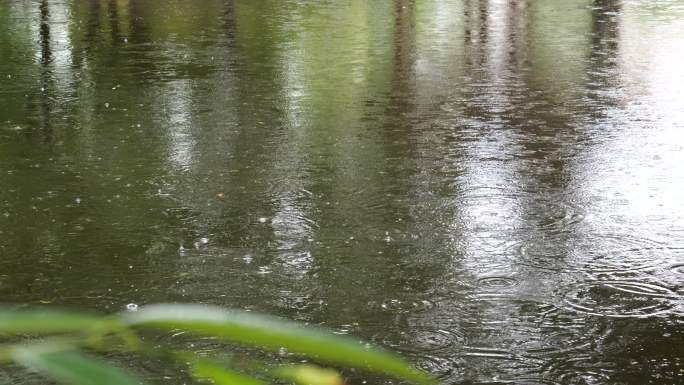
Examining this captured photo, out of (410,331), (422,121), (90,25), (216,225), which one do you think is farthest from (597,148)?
(90,25)

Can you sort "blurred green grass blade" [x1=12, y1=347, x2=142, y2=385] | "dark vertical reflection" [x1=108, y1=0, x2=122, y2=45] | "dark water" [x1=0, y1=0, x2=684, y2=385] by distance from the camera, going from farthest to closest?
"dark vertical reflection" [x1=108, y1=0, x2=122, y2=45], "dark water" [x1=0, y1=0, x2=684, y2=385], "blurred green grass blade" [x1=12, y1=347, x2=142, y2=385]

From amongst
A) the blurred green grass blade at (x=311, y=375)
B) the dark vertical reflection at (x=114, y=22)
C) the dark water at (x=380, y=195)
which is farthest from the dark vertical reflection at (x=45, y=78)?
the blurred green grass blade at (x=311, y=375)

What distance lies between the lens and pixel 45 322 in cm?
53

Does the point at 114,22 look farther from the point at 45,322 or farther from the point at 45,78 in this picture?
the point at 45,322

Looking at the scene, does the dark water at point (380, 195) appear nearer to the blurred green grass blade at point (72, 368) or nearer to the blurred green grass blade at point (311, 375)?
the blurred green grass blade at point (311, 375)

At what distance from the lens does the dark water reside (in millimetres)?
5340

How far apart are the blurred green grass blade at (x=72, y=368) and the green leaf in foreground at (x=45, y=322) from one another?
0.14ft

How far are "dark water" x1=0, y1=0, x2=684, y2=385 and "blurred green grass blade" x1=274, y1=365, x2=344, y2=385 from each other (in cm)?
250

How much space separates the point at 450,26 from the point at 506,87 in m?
7.16

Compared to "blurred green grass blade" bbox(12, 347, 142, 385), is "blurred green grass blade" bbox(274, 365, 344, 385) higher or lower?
lower

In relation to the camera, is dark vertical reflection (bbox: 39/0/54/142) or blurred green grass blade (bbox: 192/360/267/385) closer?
blurred green grass blade (bbox: 192/360/267/385)

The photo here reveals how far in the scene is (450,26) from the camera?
19.1 meters

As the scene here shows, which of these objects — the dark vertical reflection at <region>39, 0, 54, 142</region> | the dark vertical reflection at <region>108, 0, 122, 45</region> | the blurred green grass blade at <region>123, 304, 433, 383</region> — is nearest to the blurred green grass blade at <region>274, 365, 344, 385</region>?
the blurred green grass blade at <region>123, 304, 433, 383</region>

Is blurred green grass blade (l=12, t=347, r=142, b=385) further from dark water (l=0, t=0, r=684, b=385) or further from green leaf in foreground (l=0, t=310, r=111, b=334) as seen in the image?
dark water (l=0, t=0, r=684, b=385)
